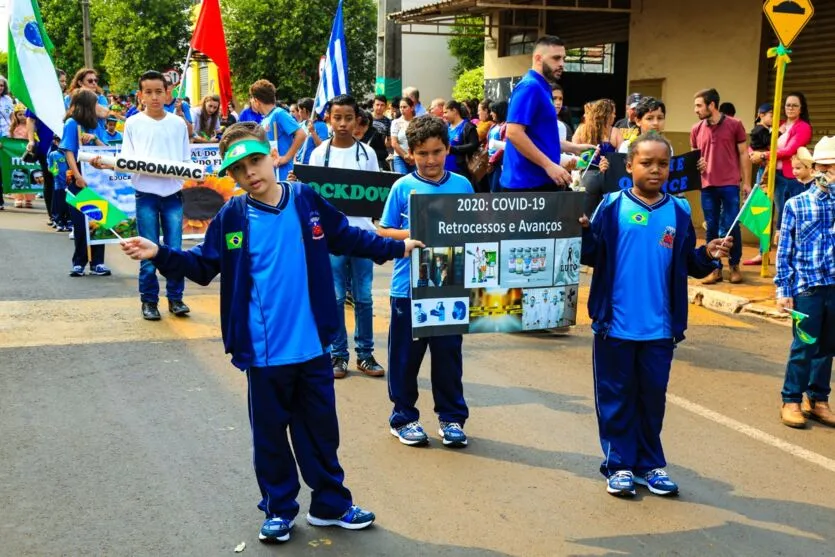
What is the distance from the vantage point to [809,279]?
225 inches

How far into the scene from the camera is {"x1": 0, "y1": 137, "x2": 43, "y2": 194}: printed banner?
16.5 metres

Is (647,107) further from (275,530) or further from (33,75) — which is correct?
(33,75)

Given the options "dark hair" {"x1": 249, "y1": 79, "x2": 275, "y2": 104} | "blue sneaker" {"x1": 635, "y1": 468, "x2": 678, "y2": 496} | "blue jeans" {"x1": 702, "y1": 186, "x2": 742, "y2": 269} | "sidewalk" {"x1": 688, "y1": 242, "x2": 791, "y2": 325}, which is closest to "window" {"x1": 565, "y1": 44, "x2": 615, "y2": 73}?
"blue jeans" {"x1": 702, "y1": 186, "x2": 742, "y2": 269}

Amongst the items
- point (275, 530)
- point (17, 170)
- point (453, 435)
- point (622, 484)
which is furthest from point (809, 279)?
point (17, 170)

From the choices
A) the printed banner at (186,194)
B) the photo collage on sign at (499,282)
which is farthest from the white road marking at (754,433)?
the printed banner at (186,194)

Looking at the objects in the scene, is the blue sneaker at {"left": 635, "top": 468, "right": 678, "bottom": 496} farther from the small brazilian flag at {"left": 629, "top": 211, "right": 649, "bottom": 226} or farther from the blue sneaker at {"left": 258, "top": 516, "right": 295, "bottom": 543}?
the blue sneaker at {"left": 258, "top": 516, "right": 295, "bottom": 543}

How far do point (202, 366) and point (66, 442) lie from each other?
167 centimetres

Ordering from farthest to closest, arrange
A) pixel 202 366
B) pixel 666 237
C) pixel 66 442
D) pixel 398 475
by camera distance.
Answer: pixel 202 366 → pixel 66 442 → pixel 398 475 → pixel 666 237

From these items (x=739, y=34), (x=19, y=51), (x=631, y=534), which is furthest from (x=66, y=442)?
(x=739, y=34)

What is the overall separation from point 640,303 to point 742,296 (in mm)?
5364

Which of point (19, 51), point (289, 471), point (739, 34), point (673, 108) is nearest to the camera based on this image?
point (289, 471)

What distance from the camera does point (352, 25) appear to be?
36688 mm

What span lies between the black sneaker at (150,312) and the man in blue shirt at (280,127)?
5.42 ft

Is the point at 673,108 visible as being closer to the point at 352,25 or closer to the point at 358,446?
the point at 358,446
